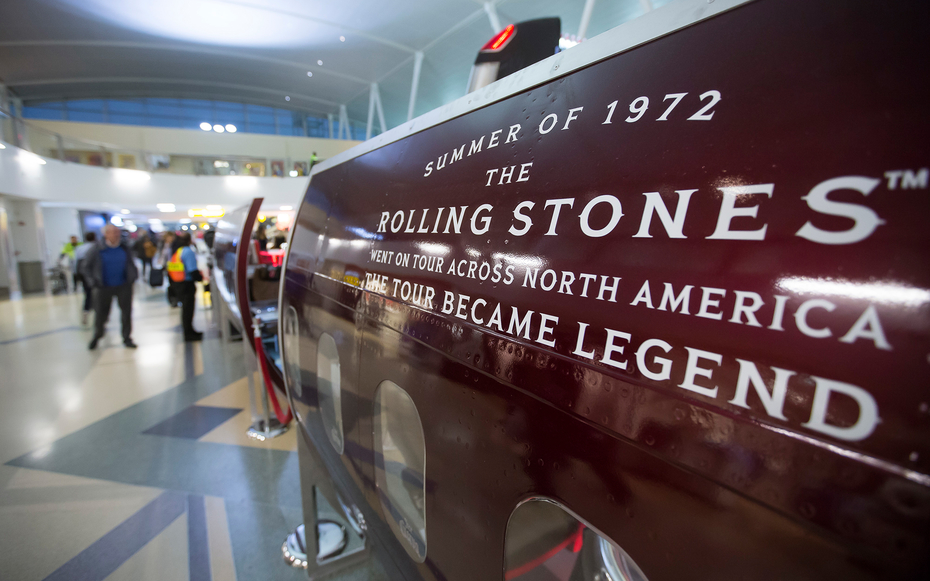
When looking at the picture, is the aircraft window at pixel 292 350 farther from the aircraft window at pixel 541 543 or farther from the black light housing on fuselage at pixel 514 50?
the aircraft window at pixel 541 543

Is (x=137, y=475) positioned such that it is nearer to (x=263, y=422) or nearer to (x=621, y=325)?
(x=263, y=422)

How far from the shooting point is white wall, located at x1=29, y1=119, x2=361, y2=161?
2072 cm

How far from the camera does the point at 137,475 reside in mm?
3463

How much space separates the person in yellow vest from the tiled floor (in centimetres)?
121

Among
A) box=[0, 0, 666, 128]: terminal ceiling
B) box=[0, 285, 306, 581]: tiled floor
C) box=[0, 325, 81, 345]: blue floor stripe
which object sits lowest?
box=[0, 325, 81, 345]: blue floor stripe

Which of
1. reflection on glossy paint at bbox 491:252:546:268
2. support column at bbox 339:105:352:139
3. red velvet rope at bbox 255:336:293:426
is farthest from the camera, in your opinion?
support column at bbox 339:105:352:139

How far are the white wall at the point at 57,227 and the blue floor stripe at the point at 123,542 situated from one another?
63.2 ft

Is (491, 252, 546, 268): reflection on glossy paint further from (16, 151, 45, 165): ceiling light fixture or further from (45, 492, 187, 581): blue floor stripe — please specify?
(16, 151, 45, 165): ceiling light fixture

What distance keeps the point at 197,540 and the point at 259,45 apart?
26.1 metres

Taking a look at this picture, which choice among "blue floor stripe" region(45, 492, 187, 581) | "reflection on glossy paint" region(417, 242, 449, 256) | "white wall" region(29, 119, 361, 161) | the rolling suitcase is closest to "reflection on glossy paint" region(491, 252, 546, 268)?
"reflection on glossy paint" region(417, 242, 449, 256)

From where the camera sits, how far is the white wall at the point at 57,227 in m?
16.4

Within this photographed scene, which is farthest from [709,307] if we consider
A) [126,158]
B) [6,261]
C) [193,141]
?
[193,141]

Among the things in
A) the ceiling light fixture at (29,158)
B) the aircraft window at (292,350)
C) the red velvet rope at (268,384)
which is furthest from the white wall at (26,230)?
the aircraft window at (292,350)

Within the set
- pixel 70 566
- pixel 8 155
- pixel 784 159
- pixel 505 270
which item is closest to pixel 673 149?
pixel 784 159
